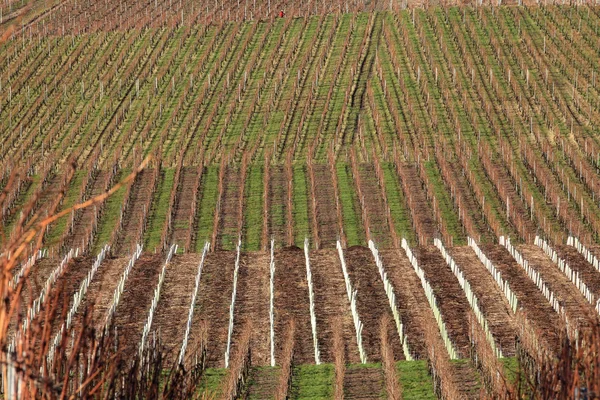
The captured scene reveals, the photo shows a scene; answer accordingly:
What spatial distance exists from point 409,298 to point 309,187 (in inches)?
539

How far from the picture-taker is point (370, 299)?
24719 millimetres

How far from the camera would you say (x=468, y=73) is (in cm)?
5097

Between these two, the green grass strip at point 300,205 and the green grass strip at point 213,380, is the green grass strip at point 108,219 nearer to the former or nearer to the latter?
the green grass strip at point 300,205

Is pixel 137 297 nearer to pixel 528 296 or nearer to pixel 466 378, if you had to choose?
pixel 528 296

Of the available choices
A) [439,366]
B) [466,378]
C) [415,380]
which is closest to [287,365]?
[415,380]

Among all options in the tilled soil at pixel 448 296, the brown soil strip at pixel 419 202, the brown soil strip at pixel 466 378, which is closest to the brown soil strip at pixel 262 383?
the brown soil strip at pixel 466 378

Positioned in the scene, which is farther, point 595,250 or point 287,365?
point 595,250

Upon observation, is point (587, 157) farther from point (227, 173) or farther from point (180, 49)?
point (180, 49)

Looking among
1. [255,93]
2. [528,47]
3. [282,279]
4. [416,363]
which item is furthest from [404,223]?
[528,47]

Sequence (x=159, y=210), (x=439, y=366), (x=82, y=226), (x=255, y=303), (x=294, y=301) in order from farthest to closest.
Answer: (x=159, y=210)
(x=82, y=226)
(x=294, y=301)
(x=255, y=303)
(x=439, y=366)

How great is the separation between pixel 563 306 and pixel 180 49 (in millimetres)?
35601

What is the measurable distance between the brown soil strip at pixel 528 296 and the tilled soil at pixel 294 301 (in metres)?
4.36

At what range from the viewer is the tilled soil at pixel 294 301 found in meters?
21.8

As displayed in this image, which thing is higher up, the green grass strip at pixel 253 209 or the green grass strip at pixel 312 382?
the green grass strip at pixel 253 209
